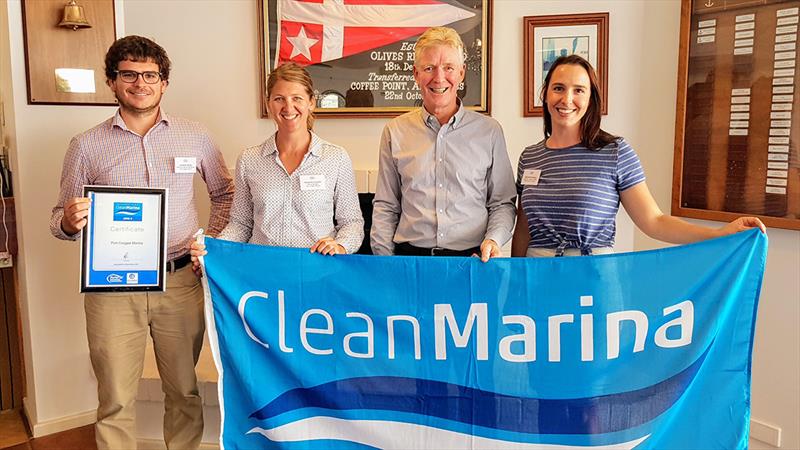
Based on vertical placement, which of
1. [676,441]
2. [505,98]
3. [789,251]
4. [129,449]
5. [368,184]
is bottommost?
[129,449]

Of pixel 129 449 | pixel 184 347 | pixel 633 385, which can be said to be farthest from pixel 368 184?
pixel 633 385

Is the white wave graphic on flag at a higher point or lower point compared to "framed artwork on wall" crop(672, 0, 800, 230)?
lower

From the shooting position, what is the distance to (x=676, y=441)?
72.3 inches

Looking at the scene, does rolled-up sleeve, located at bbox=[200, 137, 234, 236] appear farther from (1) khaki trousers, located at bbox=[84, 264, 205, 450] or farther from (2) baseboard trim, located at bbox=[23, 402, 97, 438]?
(2) baseboard trim, located at bbox=[23, 402, 97, 438]

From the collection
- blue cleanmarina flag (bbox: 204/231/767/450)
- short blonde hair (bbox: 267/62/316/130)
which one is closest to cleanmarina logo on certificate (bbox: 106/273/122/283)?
blue cleanmarina flag (bbox: 204/231/767/450)

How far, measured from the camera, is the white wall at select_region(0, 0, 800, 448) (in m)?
2.83

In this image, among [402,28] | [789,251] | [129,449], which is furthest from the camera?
[402,28]

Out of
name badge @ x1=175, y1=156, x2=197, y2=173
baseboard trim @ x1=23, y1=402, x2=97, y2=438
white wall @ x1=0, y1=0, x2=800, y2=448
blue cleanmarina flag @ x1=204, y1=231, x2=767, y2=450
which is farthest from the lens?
baseboard trim @ x1=23, y1=402, x2=97, y2=438

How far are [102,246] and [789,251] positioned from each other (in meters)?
2.75

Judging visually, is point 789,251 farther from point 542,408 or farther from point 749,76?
point 542,408

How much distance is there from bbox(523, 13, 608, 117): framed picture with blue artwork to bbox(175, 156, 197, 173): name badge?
73.8 inches

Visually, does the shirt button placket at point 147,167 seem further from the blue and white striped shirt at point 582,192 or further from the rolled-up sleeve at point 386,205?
the blue and white striped shirt at point 582,192

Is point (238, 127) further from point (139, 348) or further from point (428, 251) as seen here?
point (428, 251)

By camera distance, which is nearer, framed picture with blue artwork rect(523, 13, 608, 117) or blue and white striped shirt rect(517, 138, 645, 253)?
blue and white striped shirt rect(517, 138, 645, 253)
